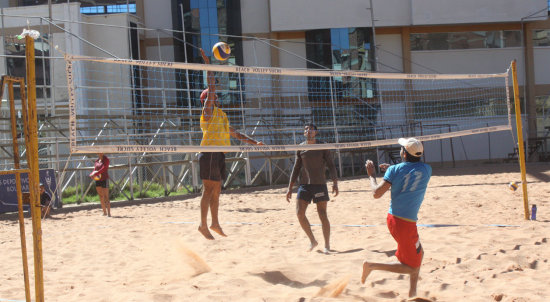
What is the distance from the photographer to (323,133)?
1720cm

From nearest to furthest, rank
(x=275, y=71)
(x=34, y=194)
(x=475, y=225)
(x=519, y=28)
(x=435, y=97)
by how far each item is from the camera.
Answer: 1. (x=34, y=194)
2. (x=275, y=71)
3. (x=475, y=225)
4. (x=435, y=97)
5. (x=519, y=28)

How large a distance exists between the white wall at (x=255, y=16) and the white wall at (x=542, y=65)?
11.2 metres

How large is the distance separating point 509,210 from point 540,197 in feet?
5.19

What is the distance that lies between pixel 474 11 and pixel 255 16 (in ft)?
28.1

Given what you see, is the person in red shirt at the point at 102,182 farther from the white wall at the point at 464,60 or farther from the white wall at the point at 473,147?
the white wall at the point at 464,60

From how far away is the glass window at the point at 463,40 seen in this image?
21.6 metres

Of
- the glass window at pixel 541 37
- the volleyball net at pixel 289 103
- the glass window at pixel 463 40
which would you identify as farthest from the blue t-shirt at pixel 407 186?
the glass window at pixel 541 37

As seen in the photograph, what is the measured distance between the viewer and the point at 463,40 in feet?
71.5

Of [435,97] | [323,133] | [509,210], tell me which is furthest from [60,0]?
[509,210]

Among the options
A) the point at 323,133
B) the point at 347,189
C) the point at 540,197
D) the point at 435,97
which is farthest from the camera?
the point at 435,97

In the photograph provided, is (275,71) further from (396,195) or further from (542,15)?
(542,15)

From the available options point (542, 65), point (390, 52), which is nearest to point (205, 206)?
point (390, 52)

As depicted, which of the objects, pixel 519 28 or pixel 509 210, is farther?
pixel 519 28

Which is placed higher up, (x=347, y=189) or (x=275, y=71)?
(x=275, y=71)
